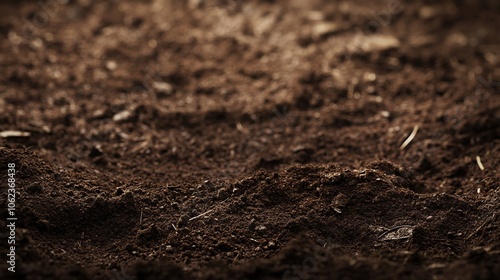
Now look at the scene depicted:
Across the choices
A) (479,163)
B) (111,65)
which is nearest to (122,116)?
(111,65)

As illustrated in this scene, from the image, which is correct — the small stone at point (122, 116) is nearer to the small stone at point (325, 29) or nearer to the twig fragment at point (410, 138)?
the twig fragment at point (410, 138)

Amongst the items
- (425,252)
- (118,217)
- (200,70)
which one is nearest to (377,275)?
(425,252)

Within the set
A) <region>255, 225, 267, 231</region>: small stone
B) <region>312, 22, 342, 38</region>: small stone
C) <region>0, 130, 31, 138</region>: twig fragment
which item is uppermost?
<region>0, 130, 31, 138</region>: twig fragment

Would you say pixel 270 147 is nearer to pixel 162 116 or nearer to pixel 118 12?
pixel 162 116

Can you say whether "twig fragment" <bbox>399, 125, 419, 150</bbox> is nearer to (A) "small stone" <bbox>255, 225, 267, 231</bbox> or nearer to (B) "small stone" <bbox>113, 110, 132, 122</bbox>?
(A) "small stone" <bbox>255, 225, 267, 231</bbox>

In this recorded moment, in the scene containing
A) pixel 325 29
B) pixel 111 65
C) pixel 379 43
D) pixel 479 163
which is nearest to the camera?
pixel 479 163

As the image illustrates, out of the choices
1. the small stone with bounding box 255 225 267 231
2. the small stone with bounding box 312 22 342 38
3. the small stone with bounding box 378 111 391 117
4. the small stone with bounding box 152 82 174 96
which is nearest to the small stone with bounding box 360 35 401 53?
the small stone with bounding box 312 22 342 38

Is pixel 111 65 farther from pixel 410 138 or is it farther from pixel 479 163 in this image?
pixel 479 163

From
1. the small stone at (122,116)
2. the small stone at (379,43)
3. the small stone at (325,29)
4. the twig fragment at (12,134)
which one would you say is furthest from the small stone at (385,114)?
the twig fragment at (12,134)

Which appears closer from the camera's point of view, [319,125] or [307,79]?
[319,125]
